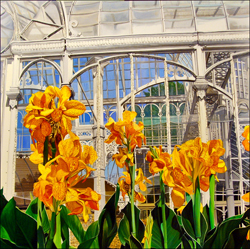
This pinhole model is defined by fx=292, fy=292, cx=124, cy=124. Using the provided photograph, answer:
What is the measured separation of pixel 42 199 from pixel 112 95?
4275 millimetres

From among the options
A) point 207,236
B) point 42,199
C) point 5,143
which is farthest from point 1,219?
point 5,143

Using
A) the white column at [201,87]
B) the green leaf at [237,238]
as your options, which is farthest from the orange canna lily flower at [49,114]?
the white column at [201,87]

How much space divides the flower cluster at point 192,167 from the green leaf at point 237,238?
0.15 meters

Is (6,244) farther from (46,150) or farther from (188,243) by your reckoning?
(188,243)

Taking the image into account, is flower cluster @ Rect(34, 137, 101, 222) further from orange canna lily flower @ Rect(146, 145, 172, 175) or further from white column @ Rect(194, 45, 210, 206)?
white column @ Rect(194, 45, 210, 206)

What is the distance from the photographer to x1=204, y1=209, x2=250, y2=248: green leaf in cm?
74

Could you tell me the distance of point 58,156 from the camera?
537 mm

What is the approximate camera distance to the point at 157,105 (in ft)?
14.7

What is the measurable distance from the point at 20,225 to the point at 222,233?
1.68 feet

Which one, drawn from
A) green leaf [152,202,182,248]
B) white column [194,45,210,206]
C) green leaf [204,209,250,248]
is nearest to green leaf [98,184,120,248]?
green leaf [152,202,182,248]

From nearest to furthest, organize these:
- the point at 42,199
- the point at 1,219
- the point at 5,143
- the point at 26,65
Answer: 1. the point at 42,199
2. the point at 1,219
3. the point at 5,143
4. the point at 26,65

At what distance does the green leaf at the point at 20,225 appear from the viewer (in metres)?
0.68

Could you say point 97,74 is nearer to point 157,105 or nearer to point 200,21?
point 157,105

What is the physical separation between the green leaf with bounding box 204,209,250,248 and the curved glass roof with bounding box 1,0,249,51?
397cm
